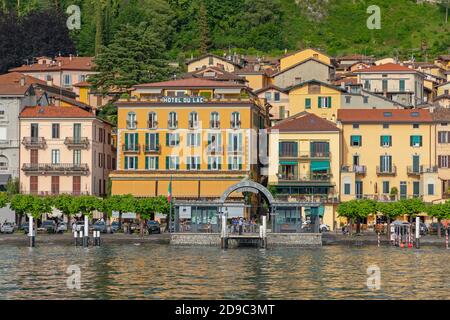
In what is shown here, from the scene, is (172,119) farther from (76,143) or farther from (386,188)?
(386,188)

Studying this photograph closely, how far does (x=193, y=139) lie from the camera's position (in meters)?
129

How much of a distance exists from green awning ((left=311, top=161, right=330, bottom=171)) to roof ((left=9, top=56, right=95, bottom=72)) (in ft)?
136

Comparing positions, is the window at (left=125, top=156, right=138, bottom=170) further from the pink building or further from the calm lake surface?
the calm lake surface

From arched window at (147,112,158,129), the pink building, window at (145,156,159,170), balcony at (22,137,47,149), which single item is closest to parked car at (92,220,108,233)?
the pink building

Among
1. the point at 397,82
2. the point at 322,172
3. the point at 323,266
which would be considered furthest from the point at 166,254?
the point at 397,82

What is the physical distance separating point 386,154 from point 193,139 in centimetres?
1748

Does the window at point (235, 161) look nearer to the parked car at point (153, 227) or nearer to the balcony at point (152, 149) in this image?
the balcony at point (152, 149)

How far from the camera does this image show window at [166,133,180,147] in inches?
5054

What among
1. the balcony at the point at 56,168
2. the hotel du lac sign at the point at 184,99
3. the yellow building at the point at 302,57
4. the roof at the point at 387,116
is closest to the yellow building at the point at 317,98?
the roof at the point at 387,116

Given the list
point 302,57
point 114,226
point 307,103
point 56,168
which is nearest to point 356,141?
point 307,103

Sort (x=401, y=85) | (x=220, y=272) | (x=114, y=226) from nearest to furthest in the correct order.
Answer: (x=220, y=272) → (x=114, y=226) → (x=401, y=85)

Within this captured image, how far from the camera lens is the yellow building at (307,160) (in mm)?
127000

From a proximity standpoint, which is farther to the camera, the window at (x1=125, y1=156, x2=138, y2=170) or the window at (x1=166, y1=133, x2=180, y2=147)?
the window at (x1=166, y1=133, x2=180, y2=147)

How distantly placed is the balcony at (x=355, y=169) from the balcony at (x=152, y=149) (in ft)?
54.4
